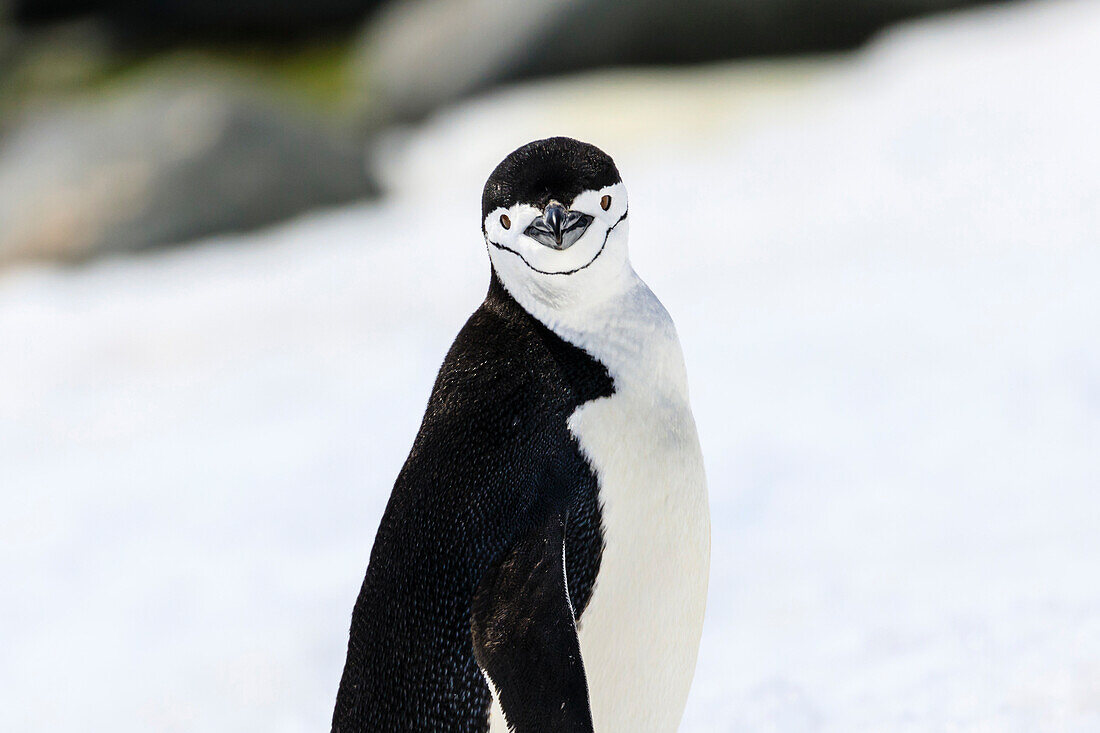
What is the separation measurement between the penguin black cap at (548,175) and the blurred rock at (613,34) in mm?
3508

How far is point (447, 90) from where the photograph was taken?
5.01 m

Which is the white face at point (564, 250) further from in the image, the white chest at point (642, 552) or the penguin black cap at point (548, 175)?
the white chest at point (642, 552)

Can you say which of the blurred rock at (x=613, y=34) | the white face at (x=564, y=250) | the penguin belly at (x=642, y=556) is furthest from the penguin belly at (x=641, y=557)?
the blurred rock at (x=613, y=34)

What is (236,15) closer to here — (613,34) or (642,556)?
(613,34)

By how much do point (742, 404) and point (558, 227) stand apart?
4.62 feet

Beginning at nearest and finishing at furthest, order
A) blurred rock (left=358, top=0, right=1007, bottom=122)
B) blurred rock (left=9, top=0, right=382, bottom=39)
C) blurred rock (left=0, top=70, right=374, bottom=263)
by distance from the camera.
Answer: blurred rock (left=0, top=70, right=374, bottom=263), blurred rock (left=358, top=0, right=1007, bottom=122), blurred rock (left=9, top=0, right=382, bottom=39)

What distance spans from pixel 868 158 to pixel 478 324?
2426 millimetres

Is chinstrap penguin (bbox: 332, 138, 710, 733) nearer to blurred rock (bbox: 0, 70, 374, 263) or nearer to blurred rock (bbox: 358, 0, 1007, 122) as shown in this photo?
blurred rock (bbox: 0, 70, 374, 263)

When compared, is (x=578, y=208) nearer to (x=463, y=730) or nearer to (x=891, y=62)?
(x=463, y=730)

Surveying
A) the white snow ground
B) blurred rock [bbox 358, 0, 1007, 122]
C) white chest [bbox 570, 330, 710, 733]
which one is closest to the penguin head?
white chest [bbox 570, 330, 710, 733]

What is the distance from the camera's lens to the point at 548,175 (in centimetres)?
101

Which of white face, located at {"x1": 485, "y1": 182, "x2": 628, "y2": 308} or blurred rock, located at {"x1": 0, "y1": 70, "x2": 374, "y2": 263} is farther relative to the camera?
blurred rock, located at {"x1": 0, "y1": 70, "x2": 374, "y2": 263}

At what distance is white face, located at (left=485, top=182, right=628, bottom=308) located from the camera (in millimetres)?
1010

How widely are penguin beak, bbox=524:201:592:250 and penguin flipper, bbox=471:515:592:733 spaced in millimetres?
231
